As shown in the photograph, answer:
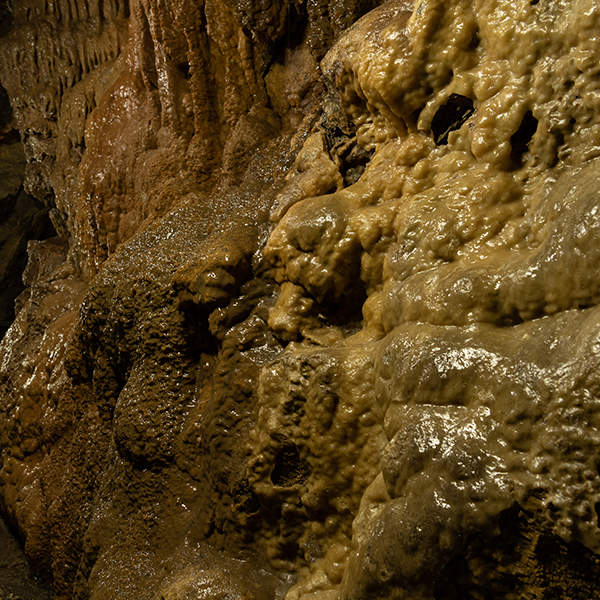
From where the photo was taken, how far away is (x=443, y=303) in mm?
1708

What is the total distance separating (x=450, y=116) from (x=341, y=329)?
97 cm

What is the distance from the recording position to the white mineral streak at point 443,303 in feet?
4.61

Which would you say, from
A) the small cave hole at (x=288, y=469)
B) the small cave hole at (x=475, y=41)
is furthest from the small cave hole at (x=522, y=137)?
the small cave hole at (x=288, y=469)

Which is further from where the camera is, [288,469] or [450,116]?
[288,469]

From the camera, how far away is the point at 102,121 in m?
4.93

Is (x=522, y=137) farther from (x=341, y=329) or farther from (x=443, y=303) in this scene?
(x=341, y=329)

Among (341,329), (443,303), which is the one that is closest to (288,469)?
(341,329)

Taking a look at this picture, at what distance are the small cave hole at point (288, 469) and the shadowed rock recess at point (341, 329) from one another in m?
0.01

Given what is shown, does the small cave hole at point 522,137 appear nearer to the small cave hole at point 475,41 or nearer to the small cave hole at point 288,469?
the small cave hole at point 475,41

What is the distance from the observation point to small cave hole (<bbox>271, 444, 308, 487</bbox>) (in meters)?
2.21

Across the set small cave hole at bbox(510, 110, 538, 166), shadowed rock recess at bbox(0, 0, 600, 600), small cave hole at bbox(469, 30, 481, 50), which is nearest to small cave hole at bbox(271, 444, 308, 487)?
shadowed rock recess at bbox(0, 0, 600, 600)

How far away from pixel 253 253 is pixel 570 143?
154cm

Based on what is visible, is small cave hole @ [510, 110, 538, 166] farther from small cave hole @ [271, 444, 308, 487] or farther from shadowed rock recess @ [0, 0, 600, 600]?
small cave hole @ [271, 444, 308, 487]

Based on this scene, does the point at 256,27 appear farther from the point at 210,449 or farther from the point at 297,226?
the point at 210,449
